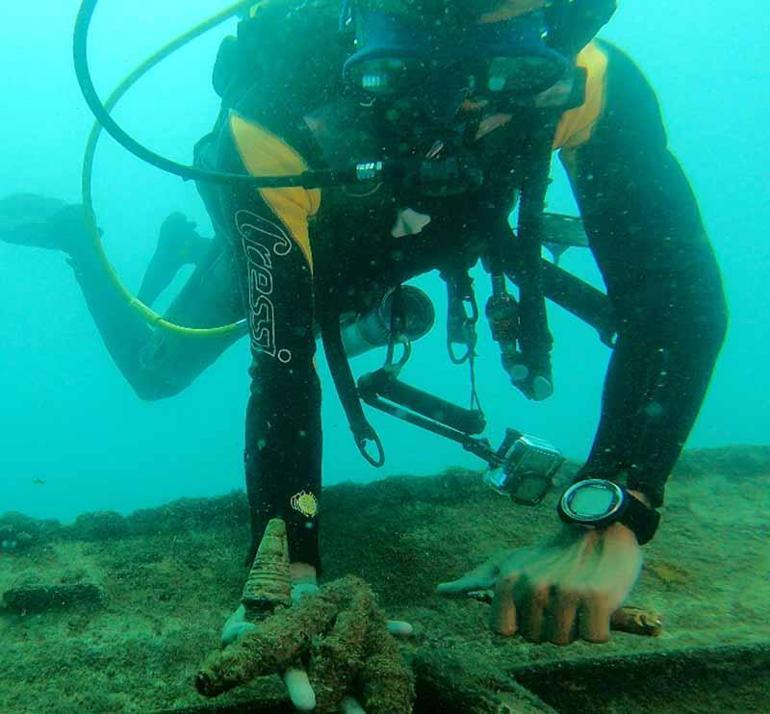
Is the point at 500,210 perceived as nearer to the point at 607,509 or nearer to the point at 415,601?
the point at 607,509

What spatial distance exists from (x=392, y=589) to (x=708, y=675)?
1491 millimetres

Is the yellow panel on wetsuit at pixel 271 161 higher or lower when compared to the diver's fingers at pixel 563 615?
higher

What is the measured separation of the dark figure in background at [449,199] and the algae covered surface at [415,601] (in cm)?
36

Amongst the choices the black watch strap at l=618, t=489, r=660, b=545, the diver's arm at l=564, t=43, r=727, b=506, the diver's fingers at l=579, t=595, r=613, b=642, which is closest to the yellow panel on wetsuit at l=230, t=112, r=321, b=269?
the diver's arm at l=564, t=43, r=727, b=506

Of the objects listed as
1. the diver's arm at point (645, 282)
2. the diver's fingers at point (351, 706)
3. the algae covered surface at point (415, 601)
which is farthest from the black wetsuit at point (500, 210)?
the diver's fingers at point (351, 706)

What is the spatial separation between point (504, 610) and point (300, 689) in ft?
1.97

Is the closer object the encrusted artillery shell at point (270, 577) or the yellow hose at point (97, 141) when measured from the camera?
the encrusted artillery shell at point (270, 577)

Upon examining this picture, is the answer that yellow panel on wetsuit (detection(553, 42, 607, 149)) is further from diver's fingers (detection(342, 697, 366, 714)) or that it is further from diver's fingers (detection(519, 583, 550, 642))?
diver's fingers (detection(342, 697, 366, 714))

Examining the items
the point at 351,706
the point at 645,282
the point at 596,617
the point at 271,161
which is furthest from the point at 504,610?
the point at 271,161

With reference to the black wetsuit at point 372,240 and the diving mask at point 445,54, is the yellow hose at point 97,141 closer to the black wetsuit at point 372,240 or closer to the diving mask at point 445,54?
the black wetsuit at point 372,240

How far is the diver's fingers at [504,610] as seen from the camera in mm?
1629

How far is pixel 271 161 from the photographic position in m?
2.48

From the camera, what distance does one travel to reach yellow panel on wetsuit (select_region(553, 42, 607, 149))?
9.25 feet

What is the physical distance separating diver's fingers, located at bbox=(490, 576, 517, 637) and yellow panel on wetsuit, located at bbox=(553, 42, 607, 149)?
2.13 meters
